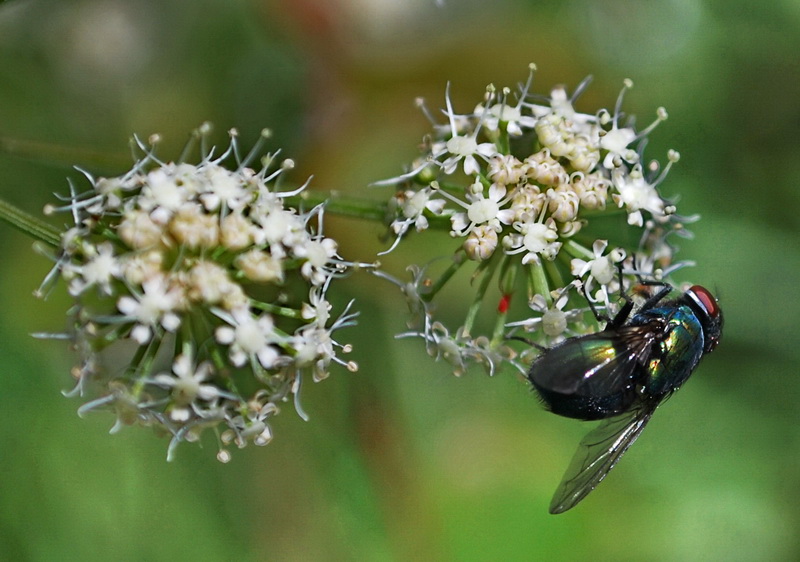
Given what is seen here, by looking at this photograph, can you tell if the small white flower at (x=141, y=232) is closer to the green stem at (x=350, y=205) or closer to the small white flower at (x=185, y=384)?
the small white flower at (x=185, y=384)

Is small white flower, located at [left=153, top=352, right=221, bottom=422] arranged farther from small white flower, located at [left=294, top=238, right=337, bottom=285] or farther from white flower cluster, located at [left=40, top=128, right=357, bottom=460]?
small white flower, located at [left=294, top=238, right=337, bottom=285]

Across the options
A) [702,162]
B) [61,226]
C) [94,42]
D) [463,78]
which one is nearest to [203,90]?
[94,42]

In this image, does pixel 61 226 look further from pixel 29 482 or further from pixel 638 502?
pixel 638 502

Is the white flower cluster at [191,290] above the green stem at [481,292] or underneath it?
above

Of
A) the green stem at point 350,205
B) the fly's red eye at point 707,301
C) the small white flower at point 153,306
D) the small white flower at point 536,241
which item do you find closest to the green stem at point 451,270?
the small white flower at point 536,241

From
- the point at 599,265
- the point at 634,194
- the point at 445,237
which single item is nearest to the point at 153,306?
the point at 599,265

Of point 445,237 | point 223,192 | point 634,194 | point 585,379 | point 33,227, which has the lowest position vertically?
point 445,237

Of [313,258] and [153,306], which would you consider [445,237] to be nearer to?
[313,258]
